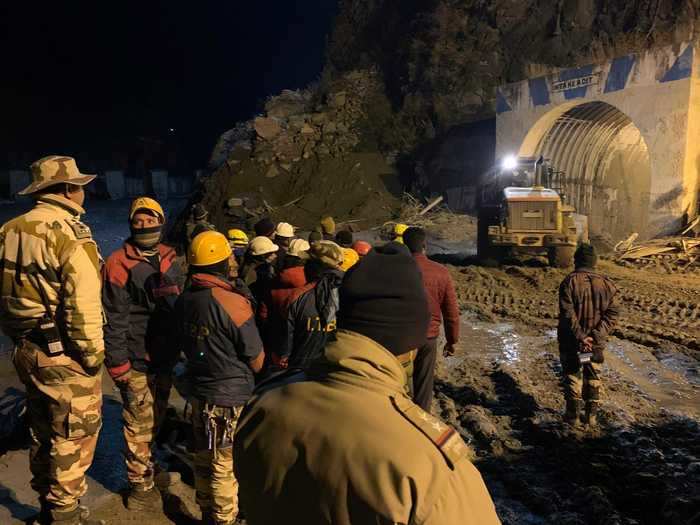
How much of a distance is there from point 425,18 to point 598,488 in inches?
976

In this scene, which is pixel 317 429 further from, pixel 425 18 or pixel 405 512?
pixel 425 18

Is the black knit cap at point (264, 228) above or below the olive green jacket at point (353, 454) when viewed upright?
above

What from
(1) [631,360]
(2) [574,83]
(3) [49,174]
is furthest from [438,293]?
(2) [574,83]

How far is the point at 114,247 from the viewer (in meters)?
19.0

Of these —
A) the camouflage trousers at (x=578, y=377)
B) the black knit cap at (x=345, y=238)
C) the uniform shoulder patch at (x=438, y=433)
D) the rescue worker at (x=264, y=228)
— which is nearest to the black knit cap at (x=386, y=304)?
the uniform shoulder patch at (x=438, y=433)

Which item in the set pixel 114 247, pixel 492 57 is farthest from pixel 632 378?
pixel 492 57

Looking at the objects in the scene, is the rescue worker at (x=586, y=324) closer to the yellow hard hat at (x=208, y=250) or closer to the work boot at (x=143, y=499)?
the yellow hard hat at (x=208, y=250)

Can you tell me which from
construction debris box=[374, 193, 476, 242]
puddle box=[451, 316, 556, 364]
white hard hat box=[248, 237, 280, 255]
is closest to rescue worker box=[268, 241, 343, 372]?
white hard hat box=[248, 237, 280, 255]

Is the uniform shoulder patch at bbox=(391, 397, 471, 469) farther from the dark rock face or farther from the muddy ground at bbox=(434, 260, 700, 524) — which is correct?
the dark rock face

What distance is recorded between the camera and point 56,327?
3.15 metres

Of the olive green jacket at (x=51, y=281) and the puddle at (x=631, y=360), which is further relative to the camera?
the puddle at (x=631, y=360)

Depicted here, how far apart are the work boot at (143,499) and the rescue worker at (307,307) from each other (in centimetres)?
118

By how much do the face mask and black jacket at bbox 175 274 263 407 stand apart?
29.4 inches

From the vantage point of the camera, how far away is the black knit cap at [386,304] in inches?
59.2
